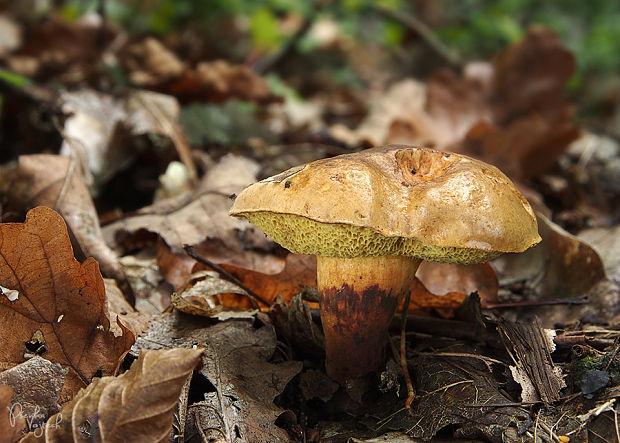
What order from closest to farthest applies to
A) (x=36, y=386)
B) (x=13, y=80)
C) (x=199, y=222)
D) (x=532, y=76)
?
(x=36, y=386) < (x=199, y=222) < (x=13, y=80) < (x=532, y=76)

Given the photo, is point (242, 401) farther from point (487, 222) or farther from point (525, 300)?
point (525, 300)

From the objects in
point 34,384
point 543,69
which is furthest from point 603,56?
point 34,384

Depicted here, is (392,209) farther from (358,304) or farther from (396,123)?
(396,123)

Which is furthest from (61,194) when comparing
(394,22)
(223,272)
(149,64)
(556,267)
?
(394,22)

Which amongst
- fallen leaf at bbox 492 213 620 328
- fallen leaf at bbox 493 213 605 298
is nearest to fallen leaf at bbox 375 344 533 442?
fallen leaf at bbox 492 213 620 328

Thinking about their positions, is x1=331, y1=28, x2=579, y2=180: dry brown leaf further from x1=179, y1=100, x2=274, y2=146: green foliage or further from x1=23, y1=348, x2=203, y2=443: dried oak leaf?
x1=23, y1=348, x2=203, y2=443: dried oak leaf

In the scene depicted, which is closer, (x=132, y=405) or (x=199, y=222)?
(x=132, y=405)

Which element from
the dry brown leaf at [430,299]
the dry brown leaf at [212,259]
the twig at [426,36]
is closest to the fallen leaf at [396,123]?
the twig at [426,36]
